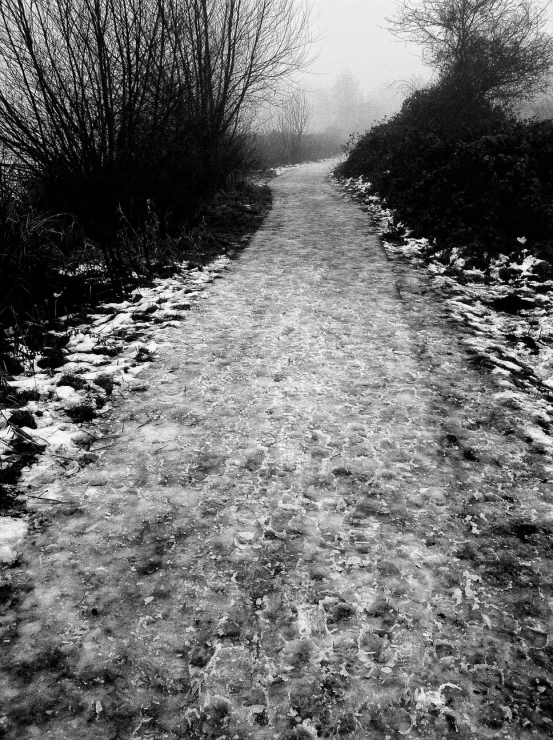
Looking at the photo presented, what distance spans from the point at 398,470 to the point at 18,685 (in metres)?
2.02

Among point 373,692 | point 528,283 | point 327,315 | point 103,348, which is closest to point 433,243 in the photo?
point 528,283

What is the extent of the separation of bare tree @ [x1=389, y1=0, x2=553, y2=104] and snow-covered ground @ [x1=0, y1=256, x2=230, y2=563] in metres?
12.2

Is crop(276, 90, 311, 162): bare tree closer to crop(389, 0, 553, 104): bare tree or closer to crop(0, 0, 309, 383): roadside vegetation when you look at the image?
crop(389, 0, 553, 104): bare tree

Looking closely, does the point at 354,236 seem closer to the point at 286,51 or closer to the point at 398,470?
the point at 398,470

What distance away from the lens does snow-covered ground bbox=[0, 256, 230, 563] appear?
2617mm

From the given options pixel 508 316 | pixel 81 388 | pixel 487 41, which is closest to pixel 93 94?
pixel 81 388

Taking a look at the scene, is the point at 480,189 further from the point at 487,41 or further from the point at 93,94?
the point at 487,41

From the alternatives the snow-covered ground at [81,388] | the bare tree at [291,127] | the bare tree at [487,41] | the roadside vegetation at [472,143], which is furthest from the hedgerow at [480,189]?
the bare tree at [291,127]

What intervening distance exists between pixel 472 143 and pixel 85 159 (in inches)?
254

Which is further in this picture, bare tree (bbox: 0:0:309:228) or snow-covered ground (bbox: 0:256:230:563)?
bare tree (bbox: 0:0:309:228)

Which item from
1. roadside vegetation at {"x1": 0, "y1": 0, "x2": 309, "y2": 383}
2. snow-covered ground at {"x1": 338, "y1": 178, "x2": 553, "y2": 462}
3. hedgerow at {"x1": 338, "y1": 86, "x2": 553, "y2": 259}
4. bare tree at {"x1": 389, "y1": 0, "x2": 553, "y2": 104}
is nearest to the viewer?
snow-covered ground at {"x1": 338, "y1": 178, "x2": 553, "y2": 462}

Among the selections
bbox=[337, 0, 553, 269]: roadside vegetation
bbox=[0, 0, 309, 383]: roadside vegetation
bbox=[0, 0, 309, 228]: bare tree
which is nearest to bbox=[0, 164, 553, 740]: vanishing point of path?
bbox=[0, 0, 309, 383]: roadside vegetation

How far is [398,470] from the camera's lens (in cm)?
260

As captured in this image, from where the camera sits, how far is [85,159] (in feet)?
16.9
